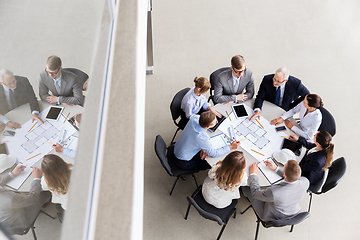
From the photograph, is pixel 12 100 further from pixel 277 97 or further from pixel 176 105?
pixel 277 97

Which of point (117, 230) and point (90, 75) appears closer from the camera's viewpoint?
point (117, 230)

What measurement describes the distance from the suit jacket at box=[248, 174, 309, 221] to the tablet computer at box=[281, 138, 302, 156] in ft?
1.40

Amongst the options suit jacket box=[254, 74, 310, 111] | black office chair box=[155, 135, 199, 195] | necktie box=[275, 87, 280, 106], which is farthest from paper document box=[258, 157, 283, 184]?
necktie box=[275, 87, 280, 106]

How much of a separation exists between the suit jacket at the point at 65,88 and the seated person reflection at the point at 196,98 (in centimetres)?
221

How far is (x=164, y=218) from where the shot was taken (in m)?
3.37

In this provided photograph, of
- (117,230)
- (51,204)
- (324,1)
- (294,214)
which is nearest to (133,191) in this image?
(117,230)

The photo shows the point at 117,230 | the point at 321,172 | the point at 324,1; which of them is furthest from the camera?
the point at 324,1

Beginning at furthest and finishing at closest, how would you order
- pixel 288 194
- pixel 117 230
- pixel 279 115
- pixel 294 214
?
pixel 279 115, pixel 294 214, pixel 288 194, pixel 117 230

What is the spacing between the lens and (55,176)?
764 mm

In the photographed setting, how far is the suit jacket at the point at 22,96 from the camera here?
68 cm

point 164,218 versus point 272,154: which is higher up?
point 272,154

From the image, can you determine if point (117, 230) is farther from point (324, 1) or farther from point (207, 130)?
point (324, 1)

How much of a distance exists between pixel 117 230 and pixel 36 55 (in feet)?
2.02

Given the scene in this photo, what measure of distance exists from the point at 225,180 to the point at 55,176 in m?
2.11
